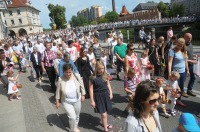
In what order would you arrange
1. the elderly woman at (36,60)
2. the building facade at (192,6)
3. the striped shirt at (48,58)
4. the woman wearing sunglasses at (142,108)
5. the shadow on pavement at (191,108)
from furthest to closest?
the building facade at (192,6) < the elderly woman at (36,60) < the striped shirt at (48,58) < the shadow on pavement at (191,108) < the woman wearing sunglasses at (142,108)

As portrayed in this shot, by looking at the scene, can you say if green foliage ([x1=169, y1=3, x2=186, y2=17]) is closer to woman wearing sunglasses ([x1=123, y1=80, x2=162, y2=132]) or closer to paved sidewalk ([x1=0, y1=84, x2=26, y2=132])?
paved sidewalk ([x1=0, y1=84, x2=26, y2=132])

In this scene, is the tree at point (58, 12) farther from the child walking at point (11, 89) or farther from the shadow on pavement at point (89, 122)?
the shadow on pavement at point (89, 122)

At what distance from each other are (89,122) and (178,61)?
2.89 meters

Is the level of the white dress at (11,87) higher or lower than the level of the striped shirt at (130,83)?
lower

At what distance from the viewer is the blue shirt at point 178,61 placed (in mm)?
5664

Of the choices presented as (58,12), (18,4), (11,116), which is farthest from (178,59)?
(18,4)

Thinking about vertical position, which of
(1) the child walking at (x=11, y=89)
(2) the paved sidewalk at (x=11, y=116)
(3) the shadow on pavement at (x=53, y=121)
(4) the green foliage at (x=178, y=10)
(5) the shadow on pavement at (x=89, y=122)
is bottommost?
(5) the shadow on pavement at (x=89, y=122)

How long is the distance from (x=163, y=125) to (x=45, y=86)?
18.7 ft

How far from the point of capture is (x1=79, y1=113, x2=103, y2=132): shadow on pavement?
5203mm

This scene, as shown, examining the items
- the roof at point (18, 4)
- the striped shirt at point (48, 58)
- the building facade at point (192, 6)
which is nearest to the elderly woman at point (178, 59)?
the striped shirt at point (48, 58)

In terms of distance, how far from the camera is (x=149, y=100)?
2.22m

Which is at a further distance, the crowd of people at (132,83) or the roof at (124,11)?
the roof at (124,11)

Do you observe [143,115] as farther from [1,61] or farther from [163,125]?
[1,61]

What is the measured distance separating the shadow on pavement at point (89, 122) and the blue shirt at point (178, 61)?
100 inches
